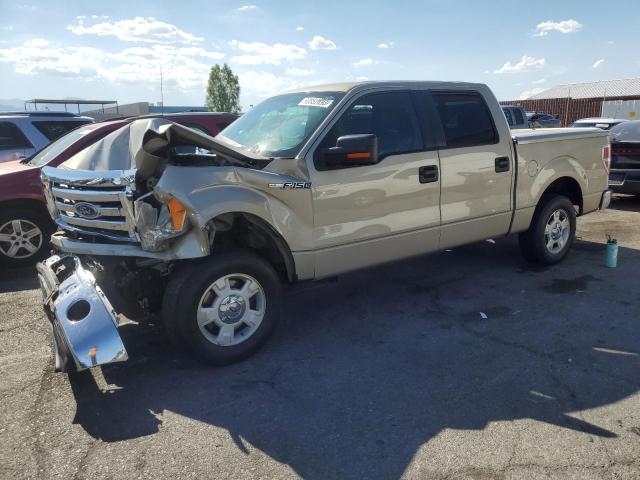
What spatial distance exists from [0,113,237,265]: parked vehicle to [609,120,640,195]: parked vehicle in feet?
27.3

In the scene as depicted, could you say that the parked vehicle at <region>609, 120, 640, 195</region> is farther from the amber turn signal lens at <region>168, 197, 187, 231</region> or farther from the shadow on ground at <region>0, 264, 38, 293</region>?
the shadow on ground at <region>0, 264, 38, 293</region>

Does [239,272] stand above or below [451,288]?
above

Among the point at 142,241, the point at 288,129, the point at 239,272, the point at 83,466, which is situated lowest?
the point at 83,466

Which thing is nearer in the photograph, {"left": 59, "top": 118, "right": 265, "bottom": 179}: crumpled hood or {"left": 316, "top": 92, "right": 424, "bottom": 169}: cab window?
{"left": 59, "top": 118, "right": 265, "bottom": 179}: crumpled hood

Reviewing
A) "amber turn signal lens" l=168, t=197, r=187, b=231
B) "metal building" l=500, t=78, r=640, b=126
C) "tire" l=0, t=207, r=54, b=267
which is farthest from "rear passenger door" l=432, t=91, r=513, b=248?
"metal building" l=500, t=78, r=640, b=126

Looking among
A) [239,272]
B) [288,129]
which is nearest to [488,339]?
[239,272]

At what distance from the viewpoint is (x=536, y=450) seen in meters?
2.83

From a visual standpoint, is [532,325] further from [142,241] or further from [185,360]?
[142,241]

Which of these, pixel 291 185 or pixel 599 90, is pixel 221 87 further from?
pixel 291 185

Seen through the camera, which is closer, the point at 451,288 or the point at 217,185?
the point at 217,185

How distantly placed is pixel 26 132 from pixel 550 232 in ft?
25.0

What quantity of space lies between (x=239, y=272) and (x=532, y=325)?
255cm

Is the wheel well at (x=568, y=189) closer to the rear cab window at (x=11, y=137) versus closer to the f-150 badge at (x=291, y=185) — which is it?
the f-150 badge at (x=291, y=185)

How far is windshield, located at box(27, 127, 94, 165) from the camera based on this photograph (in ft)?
21.6
